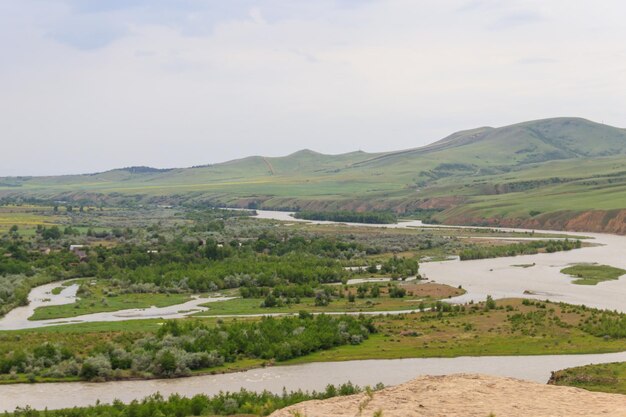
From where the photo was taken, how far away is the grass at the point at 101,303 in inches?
2421

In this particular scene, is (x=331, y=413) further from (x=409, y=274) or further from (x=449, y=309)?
(x=409, y=274)

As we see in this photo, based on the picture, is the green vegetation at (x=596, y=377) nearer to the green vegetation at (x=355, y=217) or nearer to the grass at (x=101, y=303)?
the grass at (x=101, y=303)

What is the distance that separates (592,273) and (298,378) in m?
49.8

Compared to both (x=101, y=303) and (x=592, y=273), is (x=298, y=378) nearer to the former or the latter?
(x=101, y=303)

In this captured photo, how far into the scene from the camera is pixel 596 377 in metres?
38.3

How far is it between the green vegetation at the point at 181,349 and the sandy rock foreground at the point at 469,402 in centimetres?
2001

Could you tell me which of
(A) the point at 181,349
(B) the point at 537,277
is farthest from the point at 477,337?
(B) the point at 537,277

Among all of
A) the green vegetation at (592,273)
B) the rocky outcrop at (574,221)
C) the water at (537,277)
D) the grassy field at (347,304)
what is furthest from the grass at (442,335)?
the rocky outcrop at (574,221)

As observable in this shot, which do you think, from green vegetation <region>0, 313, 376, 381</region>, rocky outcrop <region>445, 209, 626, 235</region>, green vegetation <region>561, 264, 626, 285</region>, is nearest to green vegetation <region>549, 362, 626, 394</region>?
green vegetation <region>0, 313, 376, 381</region>

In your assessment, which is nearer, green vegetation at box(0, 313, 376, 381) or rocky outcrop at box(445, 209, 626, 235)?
green vegetation at box(0, 313, 376, 381)

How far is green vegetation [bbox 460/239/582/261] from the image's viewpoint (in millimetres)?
101062

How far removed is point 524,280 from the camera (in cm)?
7894

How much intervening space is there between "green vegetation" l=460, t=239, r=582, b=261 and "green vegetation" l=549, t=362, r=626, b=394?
58720 mm

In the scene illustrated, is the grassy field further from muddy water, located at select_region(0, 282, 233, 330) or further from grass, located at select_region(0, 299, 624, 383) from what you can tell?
grass, located at select_region(0, 299, 624, 383)
